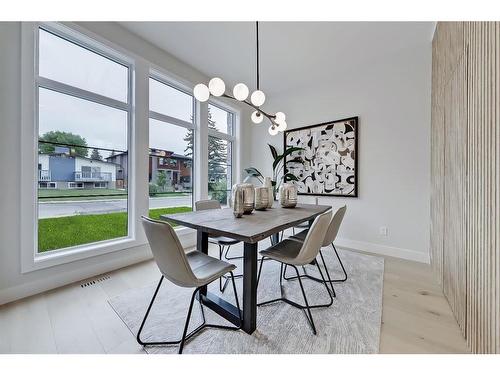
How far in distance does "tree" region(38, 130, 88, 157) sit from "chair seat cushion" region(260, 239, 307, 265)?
230cm

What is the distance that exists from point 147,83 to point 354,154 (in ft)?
10.4

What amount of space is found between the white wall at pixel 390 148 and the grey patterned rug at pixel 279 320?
1.06 meters

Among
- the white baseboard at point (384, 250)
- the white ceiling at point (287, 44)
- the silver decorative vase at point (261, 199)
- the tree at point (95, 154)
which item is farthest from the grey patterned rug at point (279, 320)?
the white ceiling at point (287, 44)

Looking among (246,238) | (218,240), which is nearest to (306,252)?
(246,238)

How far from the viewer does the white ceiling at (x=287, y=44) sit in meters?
2.40

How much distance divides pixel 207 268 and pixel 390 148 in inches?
119

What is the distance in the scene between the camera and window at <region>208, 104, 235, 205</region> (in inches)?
152

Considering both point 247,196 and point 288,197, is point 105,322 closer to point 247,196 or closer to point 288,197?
point 247,196

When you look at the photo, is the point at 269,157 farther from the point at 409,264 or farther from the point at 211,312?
the point at 211,312

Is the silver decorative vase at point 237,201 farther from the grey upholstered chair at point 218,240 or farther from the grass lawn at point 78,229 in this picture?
the grass lawn at point 78,229

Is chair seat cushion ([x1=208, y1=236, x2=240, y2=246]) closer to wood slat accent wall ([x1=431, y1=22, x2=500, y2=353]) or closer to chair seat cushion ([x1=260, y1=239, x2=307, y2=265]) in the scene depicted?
chair seat cushion ([x1=260, y1=239, x2=307, y2=265])

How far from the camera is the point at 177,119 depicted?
3.25 m

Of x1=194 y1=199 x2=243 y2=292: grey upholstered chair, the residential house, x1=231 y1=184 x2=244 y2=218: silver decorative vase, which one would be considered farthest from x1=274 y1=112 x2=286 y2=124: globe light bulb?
the residential house
